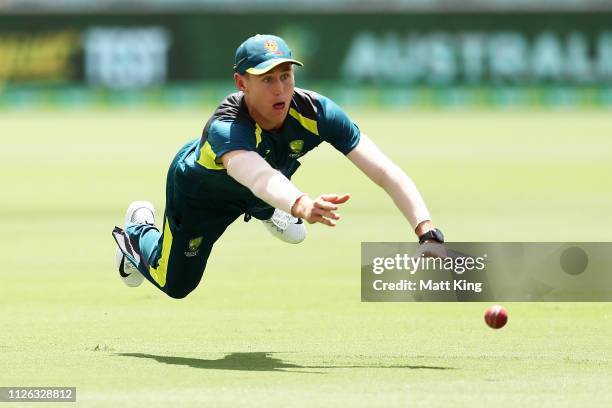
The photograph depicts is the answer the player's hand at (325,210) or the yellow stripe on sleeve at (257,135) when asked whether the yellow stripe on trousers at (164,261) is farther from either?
the player's hand at (325,210)

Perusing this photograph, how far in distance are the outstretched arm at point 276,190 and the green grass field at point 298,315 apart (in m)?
0.82

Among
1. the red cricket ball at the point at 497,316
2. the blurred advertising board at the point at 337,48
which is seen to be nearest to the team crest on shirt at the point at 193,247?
the red cricket ball at the point at 497,316

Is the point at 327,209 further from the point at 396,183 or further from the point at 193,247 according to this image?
the point at 193,247

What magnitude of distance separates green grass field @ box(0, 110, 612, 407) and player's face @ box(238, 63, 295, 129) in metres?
1.33

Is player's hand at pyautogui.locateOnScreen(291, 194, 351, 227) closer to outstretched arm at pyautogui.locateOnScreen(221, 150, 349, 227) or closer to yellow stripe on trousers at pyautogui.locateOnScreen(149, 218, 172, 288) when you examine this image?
outstretched arm at pyautogui.locateOnScreen(221, 150, 349, 227)

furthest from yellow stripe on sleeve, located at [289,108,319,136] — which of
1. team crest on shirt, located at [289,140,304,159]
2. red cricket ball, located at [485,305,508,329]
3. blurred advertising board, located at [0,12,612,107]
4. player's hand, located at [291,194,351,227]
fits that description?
blurred advertising board, located at [0,12,612,107]

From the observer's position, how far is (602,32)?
114 feet

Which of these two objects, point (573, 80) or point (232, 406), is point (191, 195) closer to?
point (232, 406)

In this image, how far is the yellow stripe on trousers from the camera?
28.9 feet

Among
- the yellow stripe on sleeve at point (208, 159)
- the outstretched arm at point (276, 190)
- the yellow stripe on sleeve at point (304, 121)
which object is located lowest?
the outstretched arm at point (276, 190)

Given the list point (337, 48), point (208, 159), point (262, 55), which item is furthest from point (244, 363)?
point (337, 48)

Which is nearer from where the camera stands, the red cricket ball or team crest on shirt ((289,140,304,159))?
the red cricket ball

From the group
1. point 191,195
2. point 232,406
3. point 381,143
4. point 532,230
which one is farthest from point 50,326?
point 381,143

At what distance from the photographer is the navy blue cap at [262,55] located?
24.7 feet
